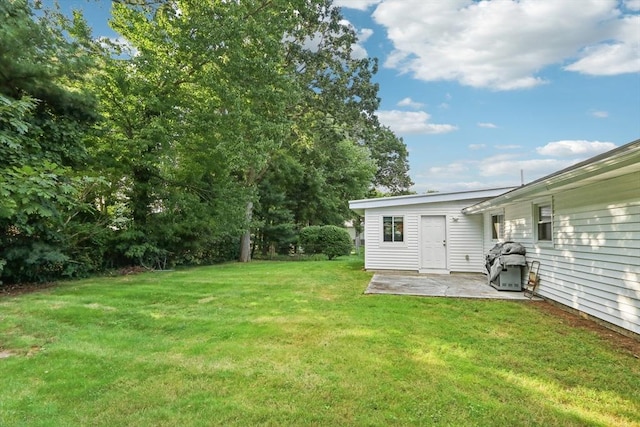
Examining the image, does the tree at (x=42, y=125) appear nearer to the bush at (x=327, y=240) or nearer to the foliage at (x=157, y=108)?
the foliage at (x=157, y=108)

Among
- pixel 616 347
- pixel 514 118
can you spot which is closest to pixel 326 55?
pixel 514 118

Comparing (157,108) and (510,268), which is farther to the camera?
(157,108)

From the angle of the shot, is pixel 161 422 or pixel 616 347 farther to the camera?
pixel 616 347

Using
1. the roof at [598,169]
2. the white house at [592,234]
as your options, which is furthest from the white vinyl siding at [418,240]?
the roof at [598,169]

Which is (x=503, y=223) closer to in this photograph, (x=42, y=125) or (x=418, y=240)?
(x=418, y=240)

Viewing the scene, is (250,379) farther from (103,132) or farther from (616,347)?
Answer: (103,132)

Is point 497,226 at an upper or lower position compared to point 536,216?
lower

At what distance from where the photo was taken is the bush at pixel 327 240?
1816 centimetres

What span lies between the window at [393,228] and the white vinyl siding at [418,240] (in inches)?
4.2

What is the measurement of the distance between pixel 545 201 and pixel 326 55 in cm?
1106

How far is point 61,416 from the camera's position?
2.52 meters

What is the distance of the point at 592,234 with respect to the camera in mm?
5352

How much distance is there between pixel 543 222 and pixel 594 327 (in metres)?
2.63

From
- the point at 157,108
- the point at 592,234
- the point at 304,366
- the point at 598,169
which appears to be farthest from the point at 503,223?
the point at 157,108
